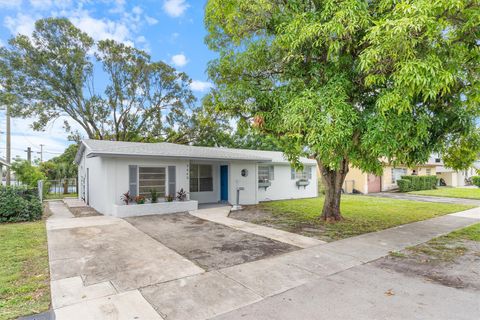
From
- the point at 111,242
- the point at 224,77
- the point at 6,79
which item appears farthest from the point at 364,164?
the point at 6,79

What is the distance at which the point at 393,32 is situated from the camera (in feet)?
16.7

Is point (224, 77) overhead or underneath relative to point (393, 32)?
overhead

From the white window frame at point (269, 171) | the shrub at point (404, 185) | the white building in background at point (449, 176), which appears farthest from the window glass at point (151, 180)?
the white building in background at point (449, 176)

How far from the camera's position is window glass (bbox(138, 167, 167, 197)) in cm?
1149

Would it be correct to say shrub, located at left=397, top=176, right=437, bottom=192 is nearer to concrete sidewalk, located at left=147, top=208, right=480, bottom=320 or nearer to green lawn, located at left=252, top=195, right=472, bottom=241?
green lawn, located at left=252, top=195, right=472, bottom=241

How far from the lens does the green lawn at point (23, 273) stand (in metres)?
3.67

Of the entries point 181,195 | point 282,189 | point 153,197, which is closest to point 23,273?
point 153,197

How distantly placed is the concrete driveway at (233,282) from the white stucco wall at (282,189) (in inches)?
363

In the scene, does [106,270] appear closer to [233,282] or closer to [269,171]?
[233,282]

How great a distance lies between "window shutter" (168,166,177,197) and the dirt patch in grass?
8776 mm

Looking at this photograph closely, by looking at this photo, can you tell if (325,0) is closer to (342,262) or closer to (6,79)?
(342,262)

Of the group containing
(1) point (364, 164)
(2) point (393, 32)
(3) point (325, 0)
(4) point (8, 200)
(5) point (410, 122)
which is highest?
(3) point (325, 0)

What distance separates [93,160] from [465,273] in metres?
13.6

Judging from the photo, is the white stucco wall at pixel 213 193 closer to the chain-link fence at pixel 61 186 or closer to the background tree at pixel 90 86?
the background tree at pixel 90 86
